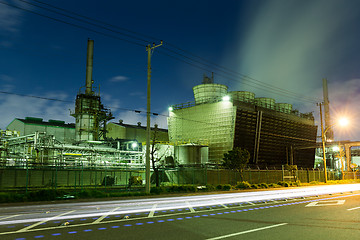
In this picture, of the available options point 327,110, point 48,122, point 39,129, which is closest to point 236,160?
point 39,129

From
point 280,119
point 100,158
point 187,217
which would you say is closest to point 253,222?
point 187,217

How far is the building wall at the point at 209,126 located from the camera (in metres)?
55.7

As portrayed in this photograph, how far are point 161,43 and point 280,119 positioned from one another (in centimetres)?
4490

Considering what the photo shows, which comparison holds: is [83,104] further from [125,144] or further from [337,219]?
[337,219]

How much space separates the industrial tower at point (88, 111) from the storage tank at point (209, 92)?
20.5 metres

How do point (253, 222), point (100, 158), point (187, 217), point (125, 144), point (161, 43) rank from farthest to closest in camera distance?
point (125, 144), point (100, 158), point (161, 43), point (187, 217), point (253, 222)

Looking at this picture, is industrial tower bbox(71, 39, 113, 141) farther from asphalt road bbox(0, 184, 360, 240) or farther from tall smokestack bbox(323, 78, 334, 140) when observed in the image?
tall smokestack bbox(323, 78, 334, 140)

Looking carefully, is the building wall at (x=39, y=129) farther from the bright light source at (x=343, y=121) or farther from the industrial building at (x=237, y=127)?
the bright light source at (x=343, y=121)

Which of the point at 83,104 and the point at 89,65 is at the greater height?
the point at 89,65

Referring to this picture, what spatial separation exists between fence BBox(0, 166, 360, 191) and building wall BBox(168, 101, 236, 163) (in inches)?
435

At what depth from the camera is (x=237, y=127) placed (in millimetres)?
55156

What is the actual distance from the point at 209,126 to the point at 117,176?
20.9 meters

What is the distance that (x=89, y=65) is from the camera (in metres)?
55.2

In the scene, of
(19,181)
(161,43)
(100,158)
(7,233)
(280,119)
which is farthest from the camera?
(280,119)
